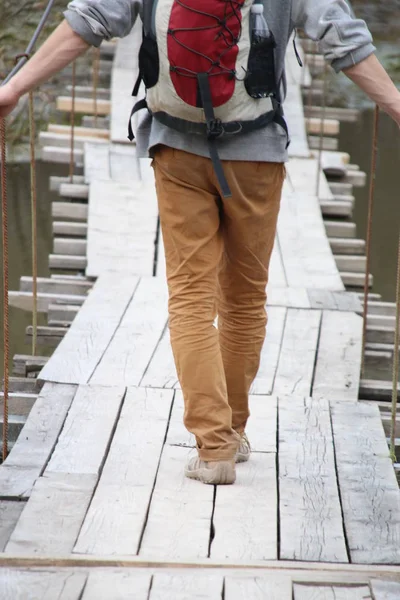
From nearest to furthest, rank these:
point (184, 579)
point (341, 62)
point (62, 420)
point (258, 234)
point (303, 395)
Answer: point (184, 579), point (341, 62), point (258, 234), point (62, 420), point (303, 395)

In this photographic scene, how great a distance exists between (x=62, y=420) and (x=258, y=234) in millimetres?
871

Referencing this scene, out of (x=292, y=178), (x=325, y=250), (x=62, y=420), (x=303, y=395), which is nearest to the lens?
(x=62, y=420)

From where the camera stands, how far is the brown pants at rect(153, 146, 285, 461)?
2617 millimetres

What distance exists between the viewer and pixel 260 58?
2498 millimetres

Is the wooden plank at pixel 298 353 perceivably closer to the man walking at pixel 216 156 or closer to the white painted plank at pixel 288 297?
the white painted plank at pixel 288 297

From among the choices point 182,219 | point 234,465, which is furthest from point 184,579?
point 182,219

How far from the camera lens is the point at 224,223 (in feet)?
8.89

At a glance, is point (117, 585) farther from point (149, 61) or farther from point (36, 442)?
point (149, 61)

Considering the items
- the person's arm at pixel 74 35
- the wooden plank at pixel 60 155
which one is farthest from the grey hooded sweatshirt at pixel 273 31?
the wooden plank at pixel 60 155

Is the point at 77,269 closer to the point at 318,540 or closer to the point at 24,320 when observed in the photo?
the point at 24,320

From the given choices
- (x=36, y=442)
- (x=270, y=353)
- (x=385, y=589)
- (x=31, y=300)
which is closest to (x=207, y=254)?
(x=36, y=442)

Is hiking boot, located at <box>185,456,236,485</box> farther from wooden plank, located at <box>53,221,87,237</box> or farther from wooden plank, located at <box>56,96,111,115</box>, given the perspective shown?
wooden plank, located at <box>56,96,111,115</box>

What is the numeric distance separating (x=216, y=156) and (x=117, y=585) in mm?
978

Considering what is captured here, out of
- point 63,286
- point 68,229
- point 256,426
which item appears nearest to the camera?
point 256,426
